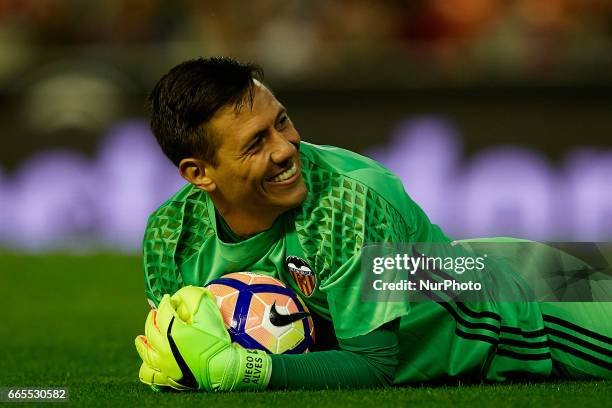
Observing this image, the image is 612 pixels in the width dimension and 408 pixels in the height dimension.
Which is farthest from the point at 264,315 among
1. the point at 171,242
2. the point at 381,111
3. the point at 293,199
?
the point at 381,111

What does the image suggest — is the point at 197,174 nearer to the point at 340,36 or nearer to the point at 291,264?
the point at 291,264

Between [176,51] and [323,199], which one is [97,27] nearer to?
[176,51]

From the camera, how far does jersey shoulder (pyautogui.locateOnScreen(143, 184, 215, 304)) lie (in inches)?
207

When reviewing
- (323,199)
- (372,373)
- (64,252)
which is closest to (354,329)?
(372,373)

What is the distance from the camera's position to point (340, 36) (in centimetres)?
1477

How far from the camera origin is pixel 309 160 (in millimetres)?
5059

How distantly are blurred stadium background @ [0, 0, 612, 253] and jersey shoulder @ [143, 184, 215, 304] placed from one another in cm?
825

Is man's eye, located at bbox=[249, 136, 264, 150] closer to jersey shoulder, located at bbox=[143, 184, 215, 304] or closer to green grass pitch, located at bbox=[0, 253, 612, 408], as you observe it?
jersey shoulder, located at bbox=[143, 184, 215, 304]

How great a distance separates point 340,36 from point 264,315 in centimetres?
1018

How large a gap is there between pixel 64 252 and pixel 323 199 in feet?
31.7

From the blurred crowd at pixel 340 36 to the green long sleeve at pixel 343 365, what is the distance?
9454 millimetres

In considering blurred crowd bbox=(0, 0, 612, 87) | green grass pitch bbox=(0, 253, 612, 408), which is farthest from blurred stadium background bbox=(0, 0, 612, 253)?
green grass pitch bbox=(0, 253, 612, 408)

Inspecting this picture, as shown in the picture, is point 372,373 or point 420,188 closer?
point 372,373

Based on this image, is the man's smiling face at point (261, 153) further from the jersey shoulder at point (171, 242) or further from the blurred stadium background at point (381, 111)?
the blurred stadium background at point (381, 111)
